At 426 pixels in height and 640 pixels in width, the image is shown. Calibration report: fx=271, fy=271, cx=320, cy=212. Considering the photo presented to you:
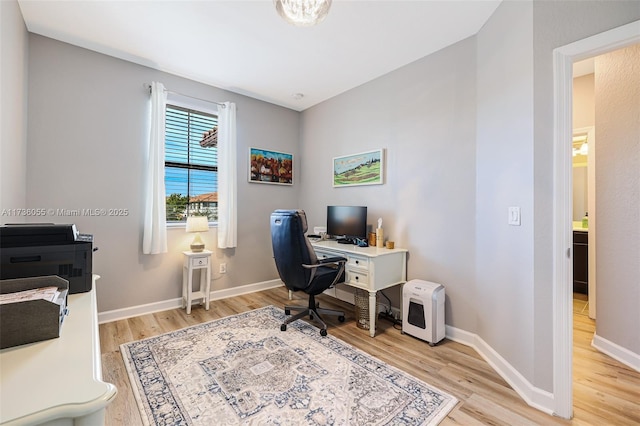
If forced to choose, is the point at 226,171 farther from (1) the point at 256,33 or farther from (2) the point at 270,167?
(1) the point at 256,33

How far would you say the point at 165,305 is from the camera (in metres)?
3.05

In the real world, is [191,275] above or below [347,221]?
below

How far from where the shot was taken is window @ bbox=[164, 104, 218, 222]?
10.4 feet

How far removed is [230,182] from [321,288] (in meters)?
1.80

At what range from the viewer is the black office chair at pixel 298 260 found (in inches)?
94.7

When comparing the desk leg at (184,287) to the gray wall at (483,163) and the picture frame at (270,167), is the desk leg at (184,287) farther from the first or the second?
the gray wall at (483,163)

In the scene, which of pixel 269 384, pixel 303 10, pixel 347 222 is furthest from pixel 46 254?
pixel 347 222

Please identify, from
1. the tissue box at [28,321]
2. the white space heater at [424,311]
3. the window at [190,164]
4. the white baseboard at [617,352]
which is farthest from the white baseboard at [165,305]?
the white baseboard at [617,352]

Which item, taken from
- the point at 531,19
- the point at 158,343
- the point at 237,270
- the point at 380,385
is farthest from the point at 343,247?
the point at 531,19

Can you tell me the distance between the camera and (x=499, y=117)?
202cm

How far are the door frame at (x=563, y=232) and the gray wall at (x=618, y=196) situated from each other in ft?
3.28

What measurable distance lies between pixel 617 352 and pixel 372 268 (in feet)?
6.38

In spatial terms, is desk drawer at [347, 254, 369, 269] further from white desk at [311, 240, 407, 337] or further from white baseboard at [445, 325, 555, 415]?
white baseboard at [445, 325, 555, 415]

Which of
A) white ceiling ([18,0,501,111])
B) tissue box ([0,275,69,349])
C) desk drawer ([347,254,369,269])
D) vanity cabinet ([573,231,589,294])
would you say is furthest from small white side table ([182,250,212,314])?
vanity cabinet ([573,231,589,294])
